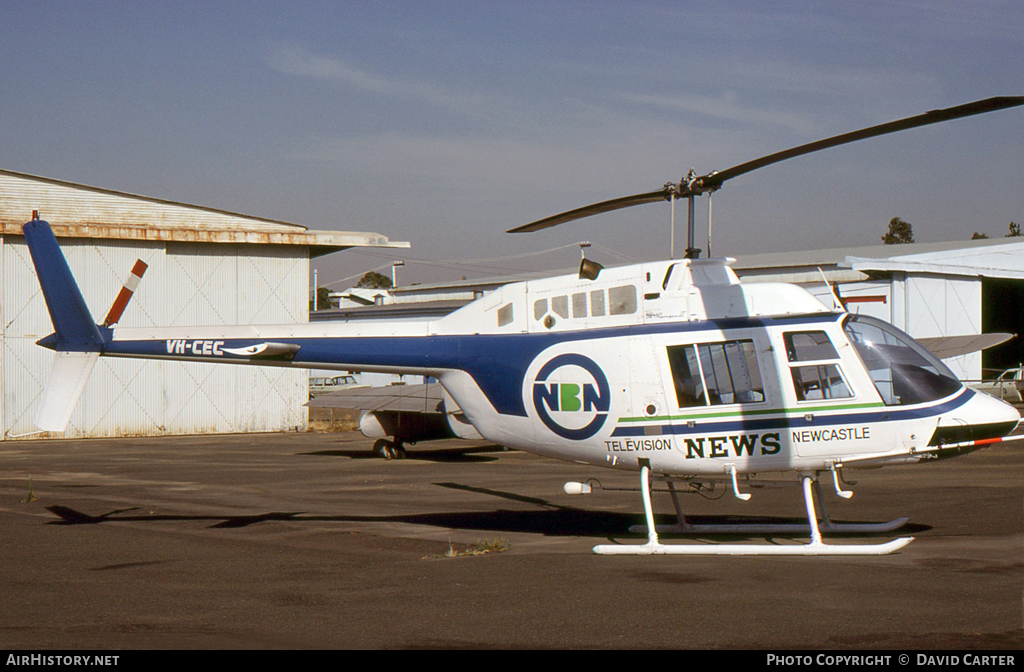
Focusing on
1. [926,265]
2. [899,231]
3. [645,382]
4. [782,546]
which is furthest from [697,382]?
[899,231]

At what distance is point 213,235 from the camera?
113 feet

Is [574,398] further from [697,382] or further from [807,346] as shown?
[807,346]

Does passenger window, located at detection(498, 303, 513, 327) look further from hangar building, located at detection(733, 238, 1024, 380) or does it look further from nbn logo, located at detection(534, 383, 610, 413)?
hangar building, located at detection(733, 238, 1024, 380)

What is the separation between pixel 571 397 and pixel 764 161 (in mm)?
3772

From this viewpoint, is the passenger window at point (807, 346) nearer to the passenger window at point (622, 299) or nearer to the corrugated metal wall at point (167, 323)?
the passenger window at point (622, 299)

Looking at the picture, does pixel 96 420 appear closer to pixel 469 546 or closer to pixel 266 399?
pixel 266 399

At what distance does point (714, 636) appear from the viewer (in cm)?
684

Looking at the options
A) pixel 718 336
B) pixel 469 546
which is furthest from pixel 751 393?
pixel 469 546

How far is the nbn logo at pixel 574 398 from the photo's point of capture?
1125 centimetres

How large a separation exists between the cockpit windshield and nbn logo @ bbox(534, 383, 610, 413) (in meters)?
3.02

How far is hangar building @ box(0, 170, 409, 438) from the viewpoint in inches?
1236

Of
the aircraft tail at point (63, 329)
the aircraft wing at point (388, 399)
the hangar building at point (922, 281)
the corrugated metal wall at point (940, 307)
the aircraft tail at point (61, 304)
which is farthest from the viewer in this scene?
the corrugated metal wall at point (940, 307)

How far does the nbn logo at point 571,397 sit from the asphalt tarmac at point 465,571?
5.72ft

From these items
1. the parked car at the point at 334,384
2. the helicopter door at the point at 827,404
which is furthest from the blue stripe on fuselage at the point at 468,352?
the parked car at the point at 334,384
